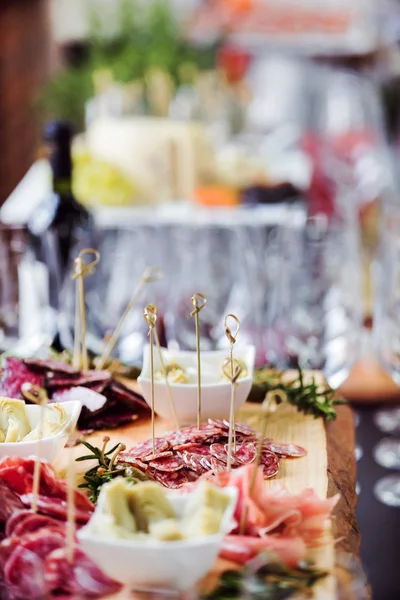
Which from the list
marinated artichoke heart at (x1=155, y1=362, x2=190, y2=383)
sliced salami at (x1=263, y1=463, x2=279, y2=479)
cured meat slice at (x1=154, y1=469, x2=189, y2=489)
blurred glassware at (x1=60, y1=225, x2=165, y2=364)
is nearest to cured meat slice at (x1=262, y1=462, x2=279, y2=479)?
sliced salami at (x1=263, y1=463, x2=279, y2=479)

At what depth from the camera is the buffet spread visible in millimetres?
852

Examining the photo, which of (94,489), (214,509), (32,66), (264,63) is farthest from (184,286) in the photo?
(264,63)

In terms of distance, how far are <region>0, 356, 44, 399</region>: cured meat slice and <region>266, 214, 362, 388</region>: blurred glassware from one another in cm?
47

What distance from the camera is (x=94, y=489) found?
1.09 meters

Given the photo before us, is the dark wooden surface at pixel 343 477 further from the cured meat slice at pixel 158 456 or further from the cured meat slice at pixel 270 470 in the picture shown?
the cured meat slice at pixel 158 456

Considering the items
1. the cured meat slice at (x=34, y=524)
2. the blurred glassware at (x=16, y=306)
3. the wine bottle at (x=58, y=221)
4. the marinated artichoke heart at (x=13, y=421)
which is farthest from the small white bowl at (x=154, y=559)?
the wine bottle at (x=58, y=221)

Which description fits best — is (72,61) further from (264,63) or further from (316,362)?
(316,362)

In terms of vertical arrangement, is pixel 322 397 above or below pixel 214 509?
below

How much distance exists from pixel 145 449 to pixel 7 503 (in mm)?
251

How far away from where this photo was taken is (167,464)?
114cm

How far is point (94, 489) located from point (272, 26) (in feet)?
31.4

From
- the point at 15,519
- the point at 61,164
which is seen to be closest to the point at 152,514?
the point at 15,519

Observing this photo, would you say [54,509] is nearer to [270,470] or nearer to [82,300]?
[270,470]

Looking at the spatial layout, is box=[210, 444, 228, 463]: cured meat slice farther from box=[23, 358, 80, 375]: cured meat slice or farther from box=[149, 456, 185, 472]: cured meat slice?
box=[23, 358, 80, 375]: cured meat slice
